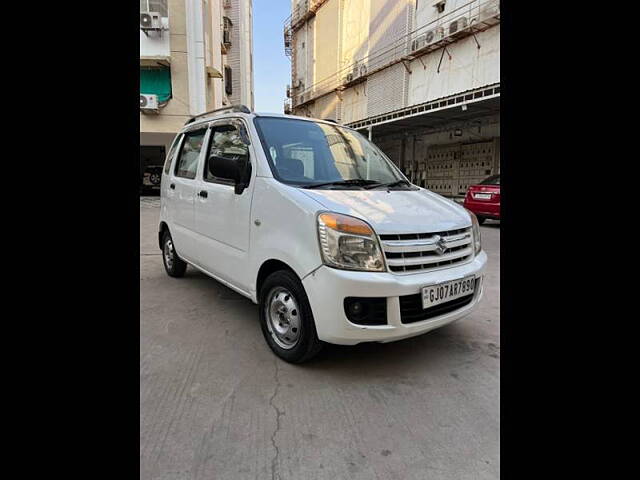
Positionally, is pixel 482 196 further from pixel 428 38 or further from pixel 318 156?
pixel 428 38

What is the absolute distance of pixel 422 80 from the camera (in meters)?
17.6

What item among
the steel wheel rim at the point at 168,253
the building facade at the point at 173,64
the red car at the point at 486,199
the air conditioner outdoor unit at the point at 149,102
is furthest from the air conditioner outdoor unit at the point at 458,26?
the steel wheel rim at the point at 168,253

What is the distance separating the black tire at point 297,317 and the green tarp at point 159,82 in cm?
1754

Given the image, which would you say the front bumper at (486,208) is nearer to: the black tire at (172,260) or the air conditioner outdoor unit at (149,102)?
the black tire at (172,260)

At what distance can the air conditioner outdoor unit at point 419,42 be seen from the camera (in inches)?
657

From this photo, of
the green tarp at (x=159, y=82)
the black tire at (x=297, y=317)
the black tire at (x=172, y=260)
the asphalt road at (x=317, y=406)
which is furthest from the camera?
the green tarp at (x=159, y=82)

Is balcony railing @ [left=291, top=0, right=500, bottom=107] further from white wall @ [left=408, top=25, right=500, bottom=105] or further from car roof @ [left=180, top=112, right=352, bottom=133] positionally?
car roof @ [left=180, top=112, right=352, bottom=133]

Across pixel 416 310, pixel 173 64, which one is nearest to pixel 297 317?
pixel 416 310
